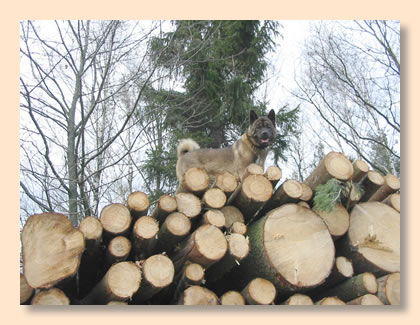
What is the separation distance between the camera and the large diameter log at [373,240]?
2.95 m

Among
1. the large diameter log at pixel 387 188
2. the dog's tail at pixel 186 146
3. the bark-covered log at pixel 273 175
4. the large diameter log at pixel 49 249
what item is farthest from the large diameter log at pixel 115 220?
the dog's tail at pixel 186 146

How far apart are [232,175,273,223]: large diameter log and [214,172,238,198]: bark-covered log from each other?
2.3 inches

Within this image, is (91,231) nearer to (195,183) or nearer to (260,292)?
(195,183)

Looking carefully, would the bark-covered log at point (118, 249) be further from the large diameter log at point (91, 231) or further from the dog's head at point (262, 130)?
the dog's head at point (262, 130)

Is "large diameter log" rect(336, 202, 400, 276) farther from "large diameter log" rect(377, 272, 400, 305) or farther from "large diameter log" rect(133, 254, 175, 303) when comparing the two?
"large diameter log" rect(133, 254, 175, 303)

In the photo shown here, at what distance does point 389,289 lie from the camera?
2.82 meters

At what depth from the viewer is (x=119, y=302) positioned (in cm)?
263

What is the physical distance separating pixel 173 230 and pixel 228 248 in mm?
381

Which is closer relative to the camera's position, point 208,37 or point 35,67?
point 35,67

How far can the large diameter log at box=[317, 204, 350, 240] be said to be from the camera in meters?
3.01

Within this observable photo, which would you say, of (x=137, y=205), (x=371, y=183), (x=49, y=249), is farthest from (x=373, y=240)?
(x=49, y=249)

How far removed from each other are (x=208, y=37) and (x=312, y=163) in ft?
6.72
